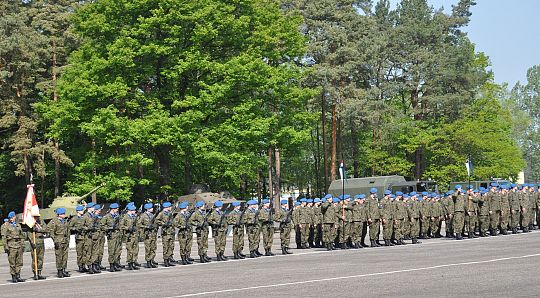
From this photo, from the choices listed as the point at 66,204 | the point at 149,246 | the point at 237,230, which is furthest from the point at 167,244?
the point at 66,204

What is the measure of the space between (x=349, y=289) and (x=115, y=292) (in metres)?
4.75

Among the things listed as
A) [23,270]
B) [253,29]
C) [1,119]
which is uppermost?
[253,29]

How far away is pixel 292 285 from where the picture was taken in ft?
56.0

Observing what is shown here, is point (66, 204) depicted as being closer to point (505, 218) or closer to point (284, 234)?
point (284, 234)

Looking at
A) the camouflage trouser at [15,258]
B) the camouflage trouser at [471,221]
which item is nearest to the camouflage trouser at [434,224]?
the camouflage trouser at [471,221]

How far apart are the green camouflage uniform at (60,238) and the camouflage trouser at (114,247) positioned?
112 cm

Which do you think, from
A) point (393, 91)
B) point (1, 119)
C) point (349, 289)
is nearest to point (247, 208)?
point (349, 289)

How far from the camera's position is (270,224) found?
2714 cm

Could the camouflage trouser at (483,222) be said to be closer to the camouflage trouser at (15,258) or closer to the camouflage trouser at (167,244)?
the camouflage trouser at (167,244)

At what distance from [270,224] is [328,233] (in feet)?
8.13

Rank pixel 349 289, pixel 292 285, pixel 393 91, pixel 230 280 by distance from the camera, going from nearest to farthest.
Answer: pixel 349 289, pixel 292 285, pixel 230 280, pixel 393 91

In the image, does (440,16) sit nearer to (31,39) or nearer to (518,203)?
(31,39)

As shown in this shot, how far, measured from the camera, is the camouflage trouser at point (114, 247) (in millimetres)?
23938

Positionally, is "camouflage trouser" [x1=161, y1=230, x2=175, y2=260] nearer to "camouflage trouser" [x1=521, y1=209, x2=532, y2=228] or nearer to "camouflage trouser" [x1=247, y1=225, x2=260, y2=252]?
"camouflage trouser" [x1=247, y1=225, x2=260, y2=252]
